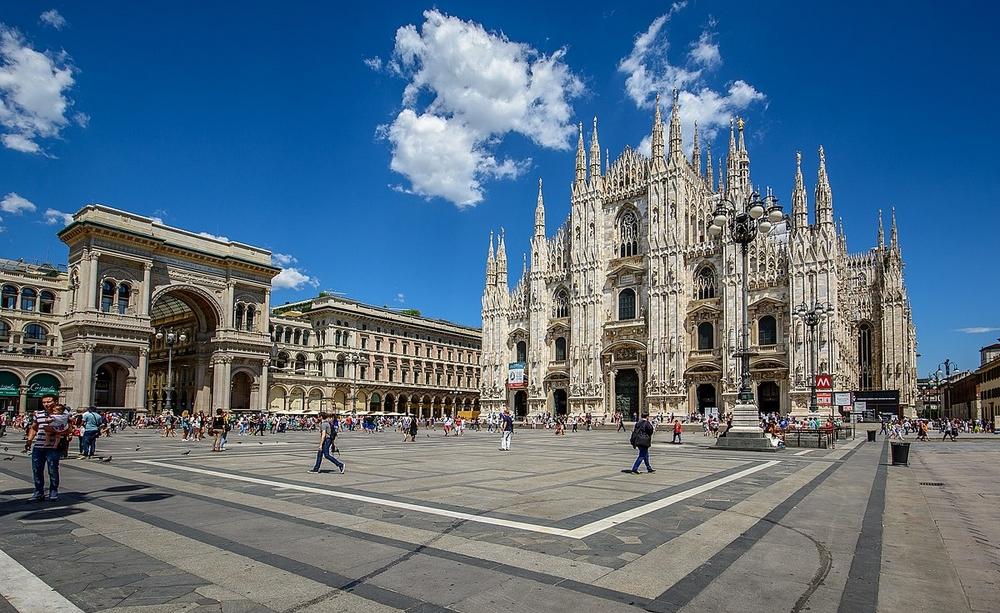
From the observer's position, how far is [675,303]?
52219 mm

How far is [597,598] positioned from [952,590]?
3.18m

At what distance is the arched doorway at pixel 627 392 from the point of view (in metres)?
55.0

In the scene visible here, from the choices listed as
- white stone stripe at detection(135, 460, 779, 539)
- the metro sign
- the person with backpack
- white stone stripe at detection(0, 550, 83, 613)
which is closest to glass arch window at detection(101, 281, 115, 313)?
white stone stripe at detection(135, 460, 779, 539)

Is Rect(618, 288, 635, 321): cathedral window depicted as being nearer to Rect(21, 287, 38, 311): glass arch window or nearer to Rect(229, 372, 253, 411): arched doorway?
Rect(229, 372, 253, 411): arched doorway

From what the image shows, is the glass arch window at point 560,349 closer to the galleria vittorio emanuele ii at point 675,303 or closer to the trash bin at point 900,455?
the galleria vittorio emanuele ii at point 675,303

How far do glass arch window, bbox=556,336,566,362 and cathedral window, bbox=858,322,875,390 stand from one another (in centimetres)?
3279

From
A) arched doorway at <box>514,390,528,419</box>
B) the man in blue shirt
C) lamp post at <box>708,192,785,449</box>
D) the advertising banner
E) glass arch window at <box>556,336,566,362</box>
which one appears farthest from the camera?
arched doorway at <box>514,390,528,419</box>

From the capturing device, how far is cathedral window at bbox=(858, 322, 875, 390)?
219 feet

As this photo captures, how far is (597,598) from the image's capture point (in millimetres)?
4980

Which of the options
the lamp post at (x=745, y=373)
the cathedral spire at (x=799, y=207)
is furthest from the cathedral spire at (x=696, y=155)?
the lamp post at (x=745, y=373)

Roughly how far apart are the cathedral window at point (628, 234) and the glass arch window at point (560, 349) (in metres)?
9.99

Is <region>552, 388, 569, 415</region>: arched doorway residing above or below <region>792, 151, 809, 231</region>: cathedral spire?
below

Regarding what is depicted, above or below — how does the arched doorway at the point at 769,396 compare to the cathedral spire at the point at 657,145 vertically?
below

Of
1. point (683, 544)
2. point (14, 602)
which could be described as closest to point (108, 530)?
point (14, 602)
